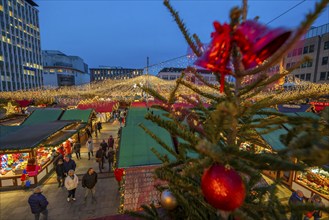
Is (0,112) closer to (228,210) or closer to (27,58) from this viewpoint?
(228,210)

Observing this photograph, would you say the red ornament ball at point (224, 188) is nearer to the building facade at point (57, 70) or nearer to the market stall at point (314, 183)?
the market stall at point (314, 183)

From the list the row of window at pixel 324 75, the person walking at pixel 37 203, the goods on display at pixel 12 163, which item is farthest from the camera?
the row of window at pixel 324 75

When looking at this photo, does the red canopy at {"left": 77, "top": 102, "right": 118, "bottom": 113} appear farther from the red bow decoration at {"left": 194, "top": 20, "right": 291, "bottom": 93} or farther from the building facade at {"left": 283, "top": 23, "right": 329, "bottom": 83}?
the building facade at {"left": 283, "top": 23, "right": 329, "bottom": 83}

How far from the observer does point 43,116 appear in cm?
1571

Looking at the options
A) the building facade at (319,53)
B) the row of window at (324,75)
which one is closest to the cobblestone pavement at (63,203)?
the building facade at (319,53)

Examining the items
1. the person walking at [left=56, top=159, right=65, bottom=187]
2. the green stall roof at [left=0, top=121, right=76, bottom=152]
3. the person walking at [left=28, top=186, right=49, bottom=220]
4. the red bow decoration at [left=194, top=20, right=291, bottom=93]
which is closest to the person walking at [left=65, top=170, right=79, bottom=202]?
the person walking at [left=28, top=186, right=49, bottom=220]

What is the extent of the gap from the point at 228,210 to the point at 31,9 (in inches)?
3689

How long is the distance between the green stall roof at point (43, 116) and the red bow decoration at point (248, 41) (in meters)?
17.3

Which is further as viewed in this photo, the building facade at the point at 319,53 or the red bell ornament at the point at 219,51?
the building facade at the point at 319,53

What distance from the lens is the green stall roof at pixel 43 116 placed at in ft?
49.5

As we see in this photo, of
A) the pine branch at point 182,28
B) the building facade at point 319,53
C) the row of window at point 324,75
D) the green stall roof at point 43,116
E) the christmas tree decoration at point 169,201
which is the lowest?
the green stall roof at point 43,116

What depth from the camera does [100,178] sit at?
33.1 feet

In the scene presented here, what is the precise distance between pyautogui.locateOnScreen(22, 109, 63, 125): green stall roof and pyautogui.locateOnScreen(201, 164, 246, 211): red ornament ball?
56.6 ft

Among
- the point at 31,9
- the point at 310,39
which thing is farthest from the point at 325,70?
the point at 31,9
